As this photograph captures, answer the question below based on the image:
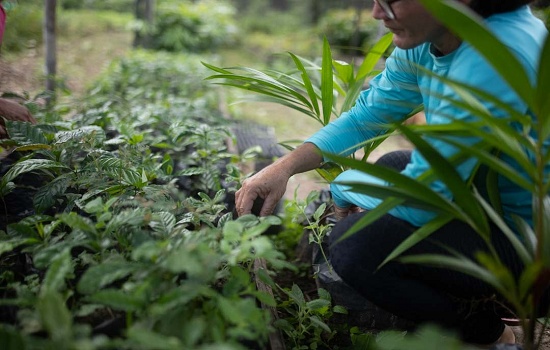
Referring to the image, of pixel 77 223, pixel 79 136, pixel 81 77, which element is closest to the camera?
pixel 77 223

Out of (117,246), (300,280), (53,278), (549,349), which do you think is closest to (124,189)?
(117,246)

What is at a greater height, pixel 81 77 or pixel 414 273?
pixel 414 273

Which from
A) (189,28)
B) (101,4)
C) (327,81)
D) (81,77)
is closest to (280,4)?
(101,4)

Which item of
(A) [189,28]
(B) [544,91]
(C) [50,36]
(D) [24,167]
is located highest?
(B) [544,91]

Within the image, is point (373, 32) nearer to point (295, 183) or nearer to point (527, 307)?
point (295, 183)

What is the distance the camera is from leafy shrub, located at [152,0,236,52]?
7.20 meters

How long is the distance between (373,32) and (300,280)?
660cm

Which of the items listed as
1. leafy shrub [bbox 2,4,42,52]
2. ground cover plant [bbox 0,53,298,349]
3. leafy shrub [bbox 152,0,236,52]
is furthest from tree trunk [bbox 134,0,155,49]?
ground cover plant [bbox 0,53,298,349]

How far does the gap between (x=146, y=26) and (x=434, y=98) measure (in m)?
5.24

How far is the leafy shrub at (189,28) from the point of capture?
720cm

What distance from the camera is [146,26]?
605cm

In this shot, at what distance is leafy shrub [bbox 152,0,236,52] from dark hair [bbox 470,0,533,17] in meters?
6.01

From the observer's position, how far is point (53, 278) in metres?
1.15

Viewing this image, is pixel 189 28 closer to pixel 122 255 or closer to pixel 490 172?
pixel 122 255
